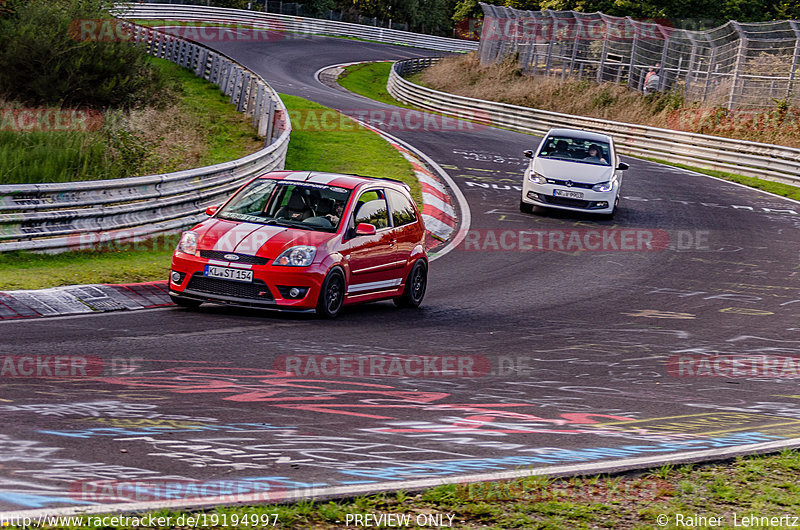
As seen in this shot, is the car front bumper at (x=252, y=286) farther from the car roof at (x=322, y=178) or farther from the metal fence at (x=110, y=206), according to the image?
the metal fence at (x=110, y=206)

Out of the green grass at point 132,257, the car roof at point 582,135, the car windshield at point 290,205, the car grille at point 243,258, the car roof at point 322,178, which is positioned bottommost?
the green grass at point 132,257

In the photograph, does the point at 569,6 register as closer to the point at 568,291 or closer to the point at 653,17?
the point at 653,17

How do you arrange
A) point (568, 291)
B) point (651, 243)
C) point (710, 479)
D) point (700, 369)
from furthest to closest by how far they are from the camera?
1. point (651, 243)
2. point (568, 291)
3. point (700, 369)
4. point (710, 479)

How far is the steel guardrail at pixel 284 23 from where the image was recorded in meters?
62.9

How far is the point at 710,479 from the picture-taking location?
213 inches

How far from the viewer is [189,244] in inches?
420

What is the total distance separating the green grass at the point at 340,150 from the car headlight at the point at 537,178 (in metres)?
2.51

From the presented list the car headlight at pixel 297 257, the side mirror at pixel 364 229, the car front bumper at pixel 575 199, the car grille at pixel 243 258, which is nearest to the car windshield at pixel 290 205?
the side mirror at pixel 364 229

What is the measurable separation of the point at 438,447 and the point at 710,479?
1.55 metres

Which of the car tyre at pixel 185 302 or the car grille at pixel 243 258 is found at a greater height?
the car grille at pixel 243 258

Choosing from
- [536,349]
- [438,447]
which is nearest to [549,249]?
[536,349]

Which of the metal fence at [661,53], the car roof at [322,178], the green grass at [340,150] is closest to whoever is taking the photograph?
the car roof at [322,178]

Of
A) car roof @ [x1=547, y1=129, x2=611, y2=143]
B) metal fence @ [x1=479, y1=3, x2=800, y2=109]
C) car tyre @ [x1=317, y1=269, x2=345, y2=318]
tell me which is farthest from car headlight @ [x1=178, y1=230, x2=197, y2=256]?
metal fence @ [x1=479, y1=3, x2=800, y2=109]

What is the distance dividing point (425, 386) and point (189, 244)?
13.1ft
